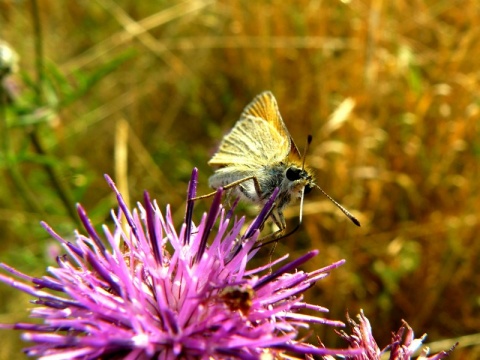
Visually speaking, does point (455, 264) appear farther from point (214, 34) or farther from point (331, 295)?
point (214, 34)

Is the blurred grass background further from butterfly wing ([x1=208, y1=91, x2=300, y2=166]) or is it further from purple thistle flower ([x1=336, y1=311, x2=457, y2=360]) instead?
purple thistle flower ([x1=336, y1=311, x2=457, y2=360])

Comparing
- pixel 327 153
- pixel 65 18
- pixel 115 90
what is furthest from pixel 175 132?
pixel 65 18

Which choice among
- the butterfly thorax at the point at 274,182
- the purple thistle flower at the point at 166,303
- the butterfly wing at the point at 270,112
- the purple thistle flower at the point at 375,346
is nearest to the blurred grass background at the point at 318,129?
the butterfly wing at the point at 270,112

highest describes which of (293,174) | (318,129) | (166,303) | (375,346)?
(293,174)

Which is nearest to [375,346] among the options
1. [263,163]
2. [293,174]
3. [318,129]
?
[293,174]

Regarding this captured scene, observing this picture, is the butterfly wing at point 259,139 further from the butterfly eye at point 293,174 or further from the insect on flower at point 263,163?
the butterfly eye at point 293,174

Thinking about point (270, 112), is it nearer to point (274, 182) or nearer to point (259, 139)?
point (259, 139)
